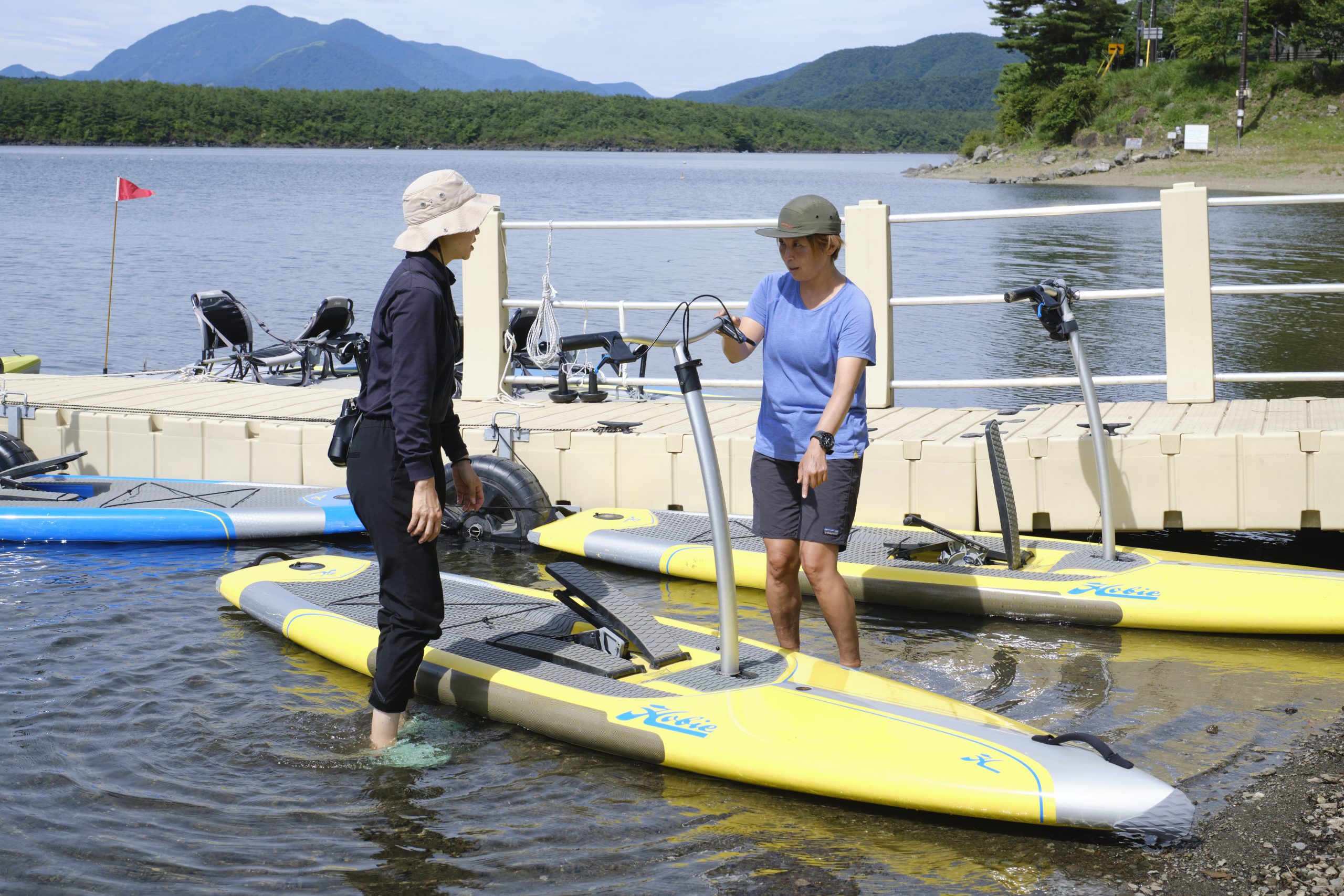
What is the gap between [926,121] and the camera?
641ft

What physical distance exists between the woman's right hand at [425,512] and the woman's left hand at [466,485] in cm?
41

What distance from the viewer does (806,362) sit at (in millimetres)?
4461

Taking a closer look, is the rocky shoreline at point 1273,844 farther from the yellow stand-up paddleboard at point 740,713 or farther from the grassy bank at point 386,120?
the grassy bank at point 386,120

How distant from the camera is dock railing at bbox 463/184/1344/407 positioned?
24.1ft

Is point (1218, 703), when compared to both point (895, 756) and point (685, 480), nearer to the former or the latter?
point (895, 756)

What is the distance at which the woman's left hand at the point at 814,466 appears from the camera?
4188mm

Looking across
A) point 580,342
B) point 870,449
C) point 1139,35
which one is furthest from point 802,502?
point 1139,35

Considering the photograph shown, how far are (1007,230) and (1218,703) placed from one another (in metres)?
39.4

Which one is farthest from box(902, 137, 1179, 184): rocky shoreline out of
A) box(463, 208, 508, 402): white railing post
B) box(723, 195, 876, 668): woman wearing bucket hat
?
box(723, 195, 876, 668): woman wearing bucket hat

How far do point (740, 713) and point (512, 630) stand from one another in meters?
1.37

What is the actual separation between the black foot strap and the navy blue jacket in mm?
2205

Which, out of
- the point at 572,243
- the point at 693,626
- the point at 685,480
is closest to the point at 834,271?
the point at 693,626

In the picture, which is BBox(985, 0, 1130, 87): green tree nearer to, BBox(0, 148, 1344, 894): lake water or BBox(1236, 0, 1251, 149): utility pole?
BBox(1236, 0, 1251, 149): utility pole

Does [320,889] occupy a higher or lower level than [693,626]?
lower
